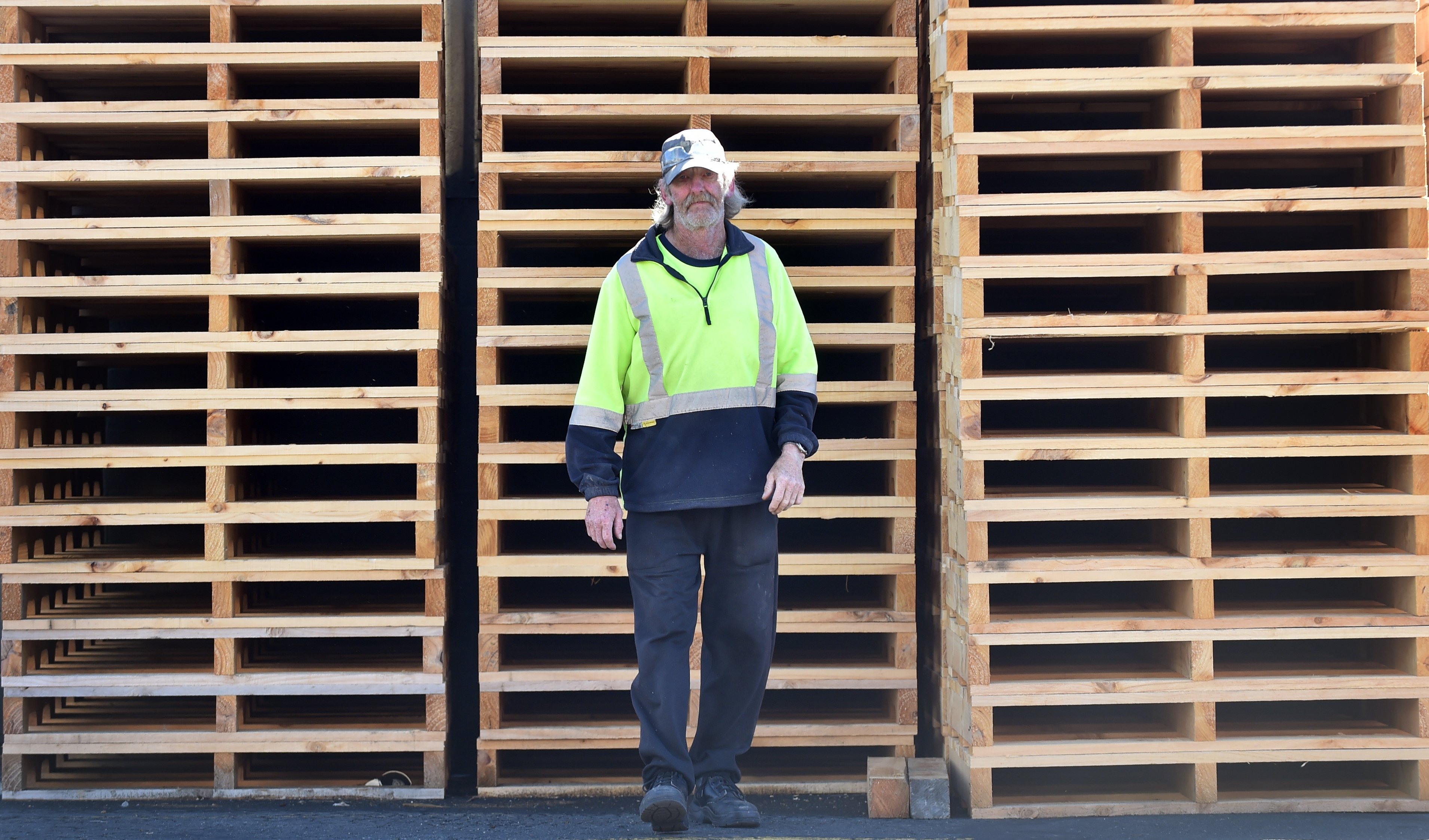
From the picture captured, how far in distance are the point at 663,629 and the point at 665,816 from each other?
513mm

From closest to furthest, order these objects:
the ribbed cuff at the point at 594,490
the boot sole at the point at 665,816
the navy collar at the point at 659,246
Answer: the boot sole at the point at 665,816
the ribbed cuff at the point at 594,490
the navy collar at the point at 659,246

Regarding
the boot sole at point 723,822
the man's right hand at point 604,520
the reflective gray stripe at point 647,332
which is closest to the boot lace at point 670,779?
the boot sole at point 723,822

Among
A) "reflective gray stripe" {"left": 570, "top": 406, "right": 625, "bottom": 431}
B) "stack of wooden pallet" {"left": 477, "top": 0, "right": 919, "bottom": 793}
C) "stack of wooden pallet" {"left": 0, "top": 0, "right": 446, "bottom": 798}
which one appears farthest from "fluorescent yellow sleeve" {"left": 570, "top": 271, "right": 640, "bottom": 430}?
"stack of wooden pallet" {"left": 0, "top": 0, "right": 446, "bottom": 798}

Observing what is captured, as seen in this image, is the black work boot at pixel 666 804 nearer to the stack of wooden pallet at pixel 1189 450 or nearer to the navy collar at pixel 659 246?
the stack of wooden pallet at pixel 1189 450

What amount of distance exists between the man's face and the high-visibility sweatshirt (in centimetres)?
12

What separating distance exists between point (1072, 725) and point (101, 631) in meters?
3.36

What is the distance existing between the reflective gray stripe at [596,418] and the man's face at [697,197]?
595 millimetres

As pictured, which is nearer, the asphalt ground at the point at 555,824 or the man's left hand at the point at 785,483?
the man's left hand at the point at 785,483

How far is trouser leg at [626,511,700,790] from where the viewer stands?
321 cm

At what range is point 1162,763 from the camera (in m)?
3.77

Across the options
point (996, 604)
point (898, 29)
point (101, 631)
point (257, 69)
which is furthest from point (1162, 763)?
point (257, 69)

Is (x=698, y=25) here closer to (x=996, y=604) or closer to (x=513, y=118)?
(x=513, y=118)

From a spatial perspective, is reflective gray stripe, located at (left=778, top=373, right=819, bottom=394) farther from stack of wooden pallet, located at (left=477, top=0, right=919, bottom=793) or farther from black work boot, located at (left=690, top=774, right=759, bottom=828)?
black work boot, located at (left=690, top=774, right=759, bottom=828)

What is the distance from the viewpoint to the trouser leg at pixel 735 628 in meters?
Result: 3.30
